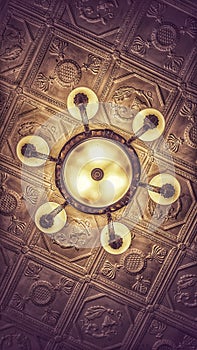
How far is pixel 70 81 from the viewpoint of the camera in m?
9.16

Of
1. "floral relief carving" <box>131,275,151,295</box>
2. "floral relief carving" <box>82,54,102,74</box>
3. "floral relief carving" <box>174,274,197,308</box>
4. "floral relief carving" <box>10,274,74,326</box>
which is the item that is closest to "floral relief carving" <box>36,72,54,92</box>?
"floral relief carving" <box>82,54,102,74</box>

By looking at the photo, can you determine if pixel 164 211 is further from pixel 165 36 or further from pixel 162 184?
pixel 165 36

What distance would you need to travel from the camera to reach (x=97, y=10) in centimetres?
893

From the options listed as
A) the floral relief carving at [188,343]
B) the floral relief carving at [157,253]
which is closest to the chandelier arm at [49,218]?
the floral relief carving at [157,253]

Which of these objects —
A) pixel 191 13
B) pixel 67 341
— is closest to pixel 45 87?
pixel 191 13

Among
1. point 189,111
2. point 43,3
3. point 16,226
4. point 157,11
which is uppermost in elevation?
point 157,11

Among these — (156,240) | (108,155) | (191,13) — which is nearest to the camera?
(108,155)

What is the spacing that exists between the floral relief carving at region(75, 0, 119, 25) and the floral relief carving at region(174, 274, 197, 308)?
5.17m

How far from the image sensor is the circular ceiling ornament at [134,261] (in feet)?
31.8

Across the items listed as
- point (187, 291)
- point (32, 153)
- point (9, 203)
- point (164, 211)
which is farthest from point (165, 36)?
point (187, 291)

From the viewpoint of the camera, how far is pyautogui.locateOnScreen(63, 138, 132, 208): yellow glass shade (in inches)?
Answer: 302

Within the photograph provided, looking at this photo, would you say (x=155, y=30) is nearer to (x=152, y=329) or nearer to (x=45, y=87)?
(x=45, y=87)

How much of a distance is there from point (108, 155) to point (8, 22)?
3.19m

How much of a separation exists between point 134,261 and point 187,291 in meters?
1.23
